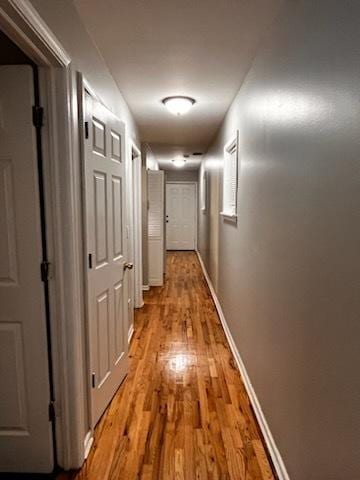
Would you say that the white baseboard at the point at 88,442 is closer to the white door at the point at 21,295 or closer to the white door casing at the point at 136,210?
the white door at the point at 21,295

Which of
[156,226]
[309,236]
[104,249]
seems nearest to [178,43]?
[104,249]

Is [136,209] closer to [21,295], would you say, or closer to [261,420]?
[21,295]

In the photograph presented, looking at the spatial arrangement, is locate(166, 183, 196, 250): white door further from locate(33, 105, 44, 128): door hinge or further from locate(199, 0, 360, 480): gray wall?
locate(33, 105, 44, 128): door hinge

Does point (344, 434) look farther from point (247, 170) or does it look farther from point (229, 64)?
point (229, 64)

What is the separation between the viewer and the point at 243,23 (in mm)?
1697

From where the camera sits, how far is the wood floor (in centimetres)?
159

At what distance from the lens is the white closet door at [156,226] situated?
16.7 ft

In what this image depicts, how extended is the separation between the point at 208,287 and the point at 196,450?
3586mm

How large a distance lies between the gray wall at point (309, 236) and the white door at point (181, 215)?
7180mm

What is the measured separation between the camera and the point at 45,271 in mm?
1488

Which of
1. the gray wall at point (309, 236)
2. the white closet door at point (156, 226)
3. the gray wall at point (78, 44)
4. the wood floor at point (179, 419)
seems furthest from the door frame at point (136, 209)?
the gray wall at point (309, 236)

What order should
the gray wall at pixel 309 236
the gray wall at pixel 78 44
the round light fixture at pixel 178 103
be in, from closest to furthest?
the gray wall at pixel 309 236
the gray wall at pixel 78 44
the round light fixture at pixel 178 103

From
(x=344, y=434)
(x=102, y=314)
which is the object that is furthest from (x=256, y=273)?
(x=344, y=434)

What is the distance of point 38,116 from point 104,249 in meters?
0.86
